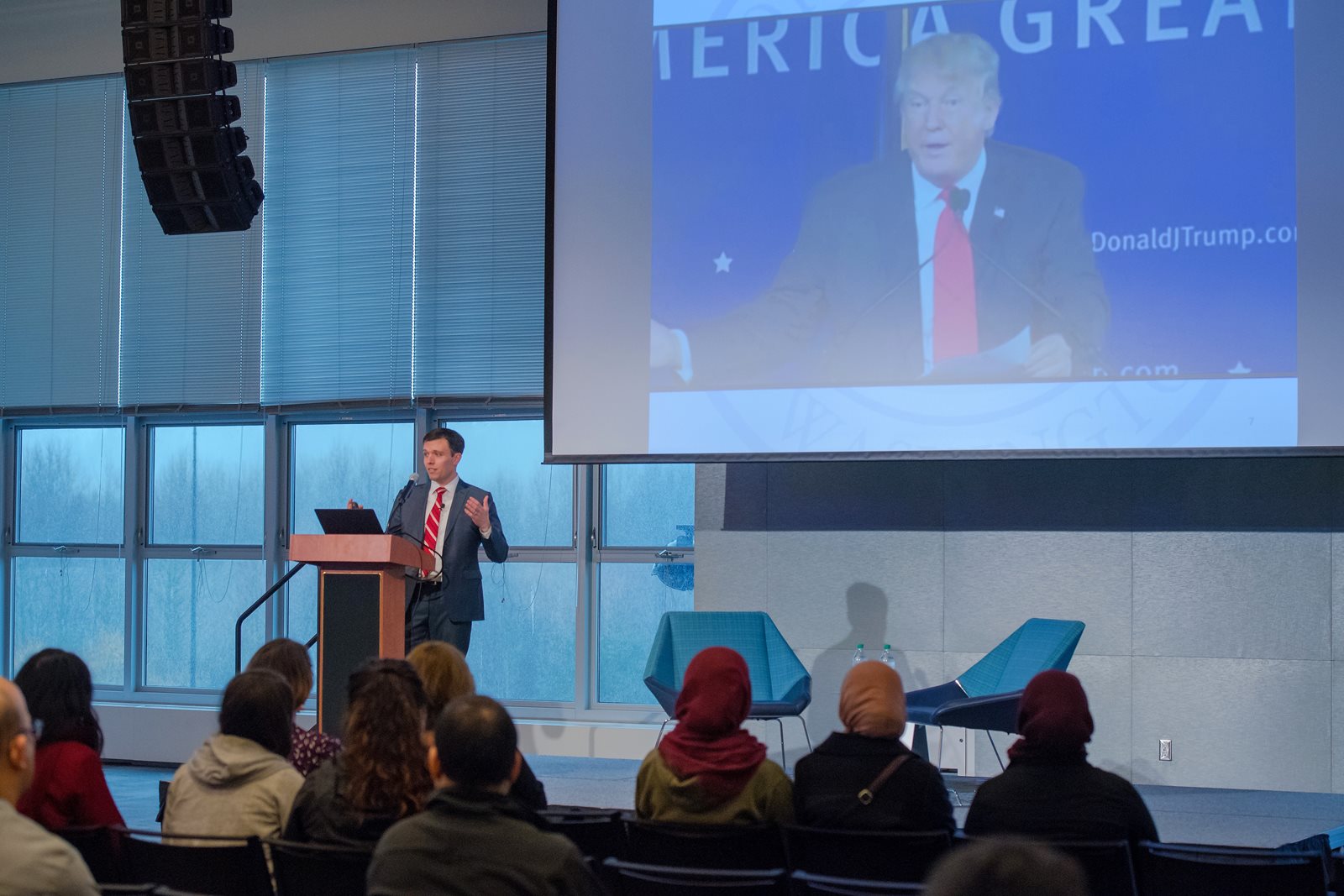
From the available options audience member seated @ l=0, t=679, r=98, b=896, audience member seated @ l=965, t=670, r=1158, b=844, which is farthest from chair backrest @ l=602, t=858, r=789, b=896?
audience member seated @ l=0, t=679, r=98, b=896

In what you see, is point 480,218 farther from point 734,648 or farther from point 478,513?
point 734,648

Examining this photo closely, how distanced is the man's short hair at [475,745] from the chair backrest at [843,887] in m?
0.62

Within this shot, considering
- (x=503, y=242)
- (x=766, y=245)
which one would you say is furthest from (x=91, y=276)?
(x=766, y=245)

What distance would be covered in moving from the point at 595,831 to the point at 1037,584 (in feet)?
12.8

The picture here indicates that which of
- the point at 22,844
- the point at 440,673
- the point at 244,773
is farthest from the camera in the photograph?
the point at 440,673

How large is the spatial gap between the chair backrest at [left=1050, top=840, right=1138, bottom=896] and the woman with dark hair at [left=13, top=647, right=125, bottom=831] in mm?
2049

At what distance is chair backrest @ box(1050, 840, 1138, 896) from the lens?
2.56m

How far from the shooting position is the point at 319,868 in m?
2.50

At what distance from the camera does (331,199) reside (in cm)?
785

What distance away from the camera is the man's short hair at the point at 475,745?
6.77ft

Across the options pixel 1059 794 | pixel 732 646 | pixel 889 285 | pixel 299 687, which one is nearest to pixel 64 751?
pixel 299 687

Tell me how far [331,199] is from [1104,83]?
4.48 metres

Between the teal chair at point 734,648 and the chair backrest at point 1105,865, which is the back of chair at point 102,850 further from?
the teal chair at point 734,648

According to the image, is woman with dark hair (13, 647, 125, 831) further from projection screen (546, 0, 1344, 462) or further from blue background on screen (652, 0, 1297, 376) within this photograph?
blue background on screen (652, 0, 1297, 376)
